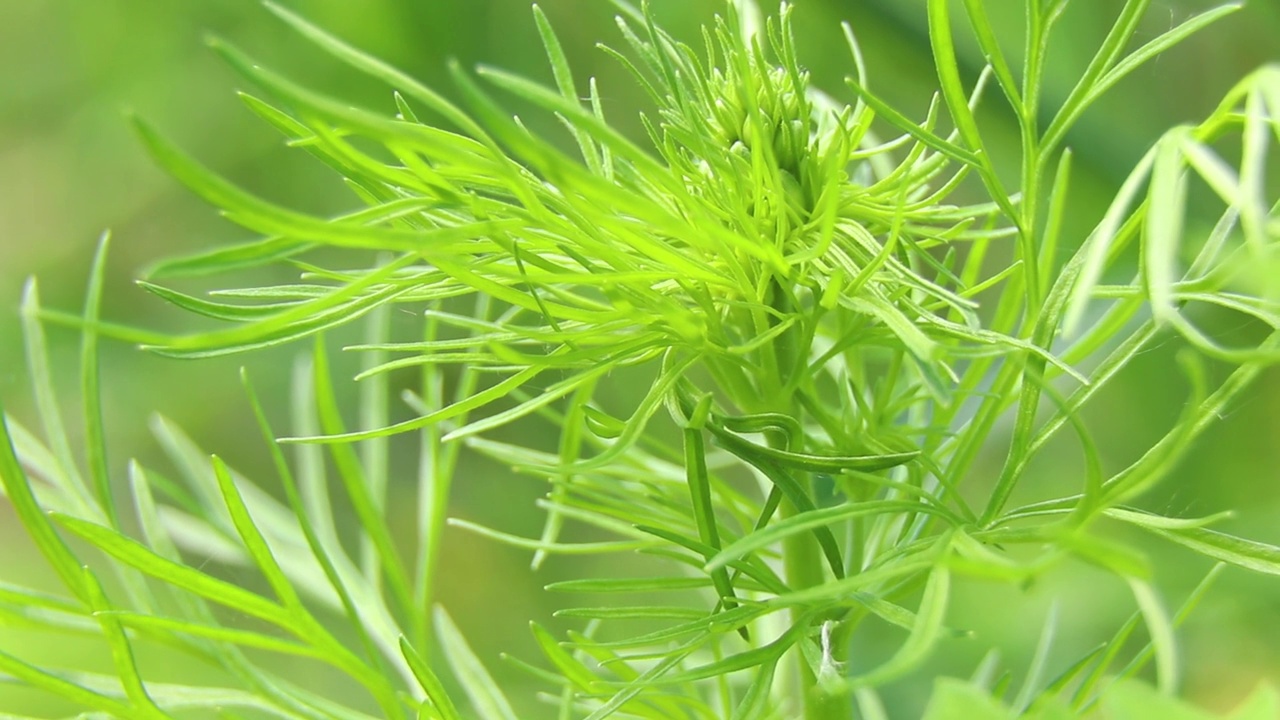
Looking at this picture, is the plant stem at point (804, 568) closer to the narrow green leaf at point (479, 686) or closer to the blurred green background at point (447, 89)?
the narrow green leaf at point (479, 686)

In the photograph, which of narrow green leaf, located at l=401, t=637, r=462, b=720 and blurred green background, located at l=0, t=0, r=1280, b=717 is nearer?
narrow green leaf, located at l=401, t=637, r=462, b=720

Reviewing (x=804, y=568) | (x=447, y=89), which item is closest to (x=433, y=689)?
(x=804, y=568)

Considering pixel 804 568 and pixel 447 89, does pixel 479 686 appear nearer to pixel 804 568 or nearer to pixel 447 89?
pixel 804 568

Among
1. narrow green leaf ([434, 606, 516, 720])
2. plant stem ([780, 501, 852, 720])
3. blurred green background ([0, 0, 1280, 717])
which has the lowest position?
narrow green leaf ([434, 606, 516, 720])

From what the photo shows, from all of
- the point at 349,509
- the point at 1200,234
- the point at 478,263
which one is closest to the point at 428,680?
the point at 478,263

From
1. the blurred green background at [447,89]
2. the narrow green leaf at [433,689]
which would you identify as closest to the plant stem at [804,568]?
the narrow green leaf at [433,689]

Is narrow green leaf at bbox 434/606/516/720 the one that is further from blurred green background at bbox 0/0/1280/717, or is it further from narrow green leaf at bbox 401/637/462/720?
blurred green background at bbox 0/0/1280/717

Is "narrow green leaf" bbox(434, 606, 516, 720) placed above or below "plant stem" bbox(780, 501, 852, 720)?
below

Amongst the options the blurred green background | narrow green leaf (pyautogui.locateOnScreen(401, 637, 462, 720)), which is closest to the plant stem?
narrow green leaf (pyautogui.locateOnScreen(401, 637, 462, 720))
